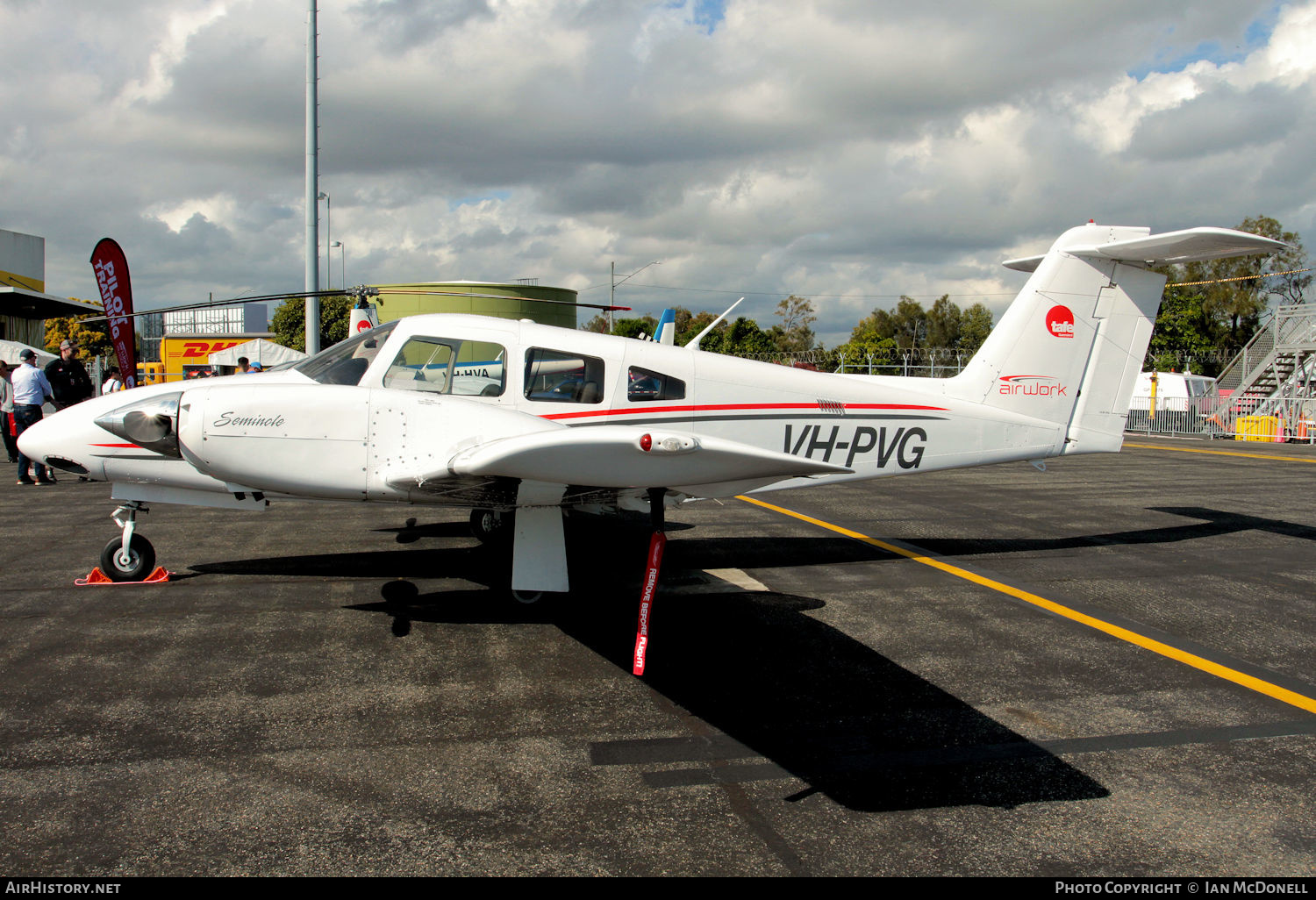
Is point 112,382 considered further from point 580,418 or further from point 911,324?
point 911,324

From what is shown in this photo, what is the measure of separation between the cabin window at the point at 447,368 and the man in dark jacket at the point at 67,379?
9934mm

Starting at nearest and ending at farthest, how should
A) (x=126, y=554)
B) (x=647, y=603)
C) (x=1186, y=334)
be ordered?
(x=647, y=603) → (x=126, y=554) → (x=1186, y=334)

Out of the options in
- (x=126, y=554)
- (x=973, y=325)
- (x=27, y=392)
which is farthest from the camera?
(x=973, y=325)

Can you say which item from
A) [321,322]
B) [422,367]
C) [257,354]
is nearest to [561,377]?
[422,367]

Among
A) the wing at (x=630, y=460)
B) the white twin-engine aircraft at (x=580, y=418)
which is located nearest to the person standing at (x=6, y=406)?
the white twin-engine aircraft at (x=580, y=418)

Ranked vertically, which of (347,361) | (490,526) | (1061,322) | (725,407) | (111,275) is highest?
(111,275)

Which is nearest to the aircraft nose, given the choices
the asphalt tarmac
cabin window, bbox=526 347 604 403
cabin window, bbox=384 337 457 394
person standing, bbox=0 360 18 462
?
the asphalt tarmac

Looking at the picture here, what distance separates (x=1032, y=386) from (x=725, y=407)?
3.72 meters

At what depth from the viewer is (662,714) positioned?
14.3 ft

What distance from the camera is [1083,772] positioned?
12.4 ft

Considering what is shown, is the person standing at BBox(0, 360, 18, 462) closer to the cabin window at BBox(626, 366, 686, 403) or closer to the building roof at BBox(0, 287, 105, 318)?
the cabin window at BBox(626, 366, 686, 403)

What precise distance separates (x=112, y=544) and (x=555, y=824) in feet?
18.1

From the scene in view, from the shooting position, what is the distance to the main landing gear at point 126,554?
6.71 metres

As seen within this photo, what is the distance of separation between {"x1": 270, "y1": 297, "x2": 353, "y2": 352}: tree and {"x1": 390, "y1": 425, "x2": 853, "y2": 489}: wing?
52.6 m
